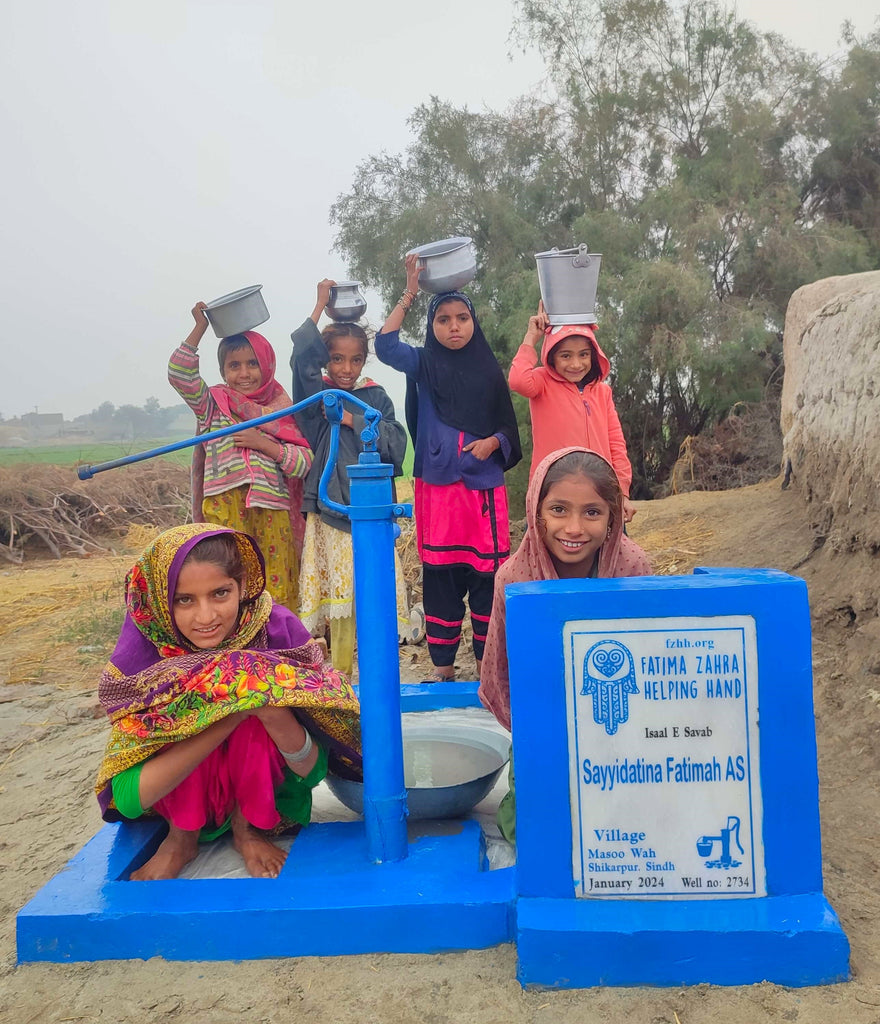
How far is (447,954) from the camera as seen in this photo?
1.93 metres

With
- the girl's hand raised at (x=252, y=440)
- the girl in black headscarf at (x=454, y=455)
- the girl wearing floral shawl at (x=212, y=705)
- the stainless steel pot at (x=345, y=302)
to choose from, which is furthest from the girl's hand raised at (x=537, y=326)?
Result: the girl wearing floral shawl at (x=212, y=705)

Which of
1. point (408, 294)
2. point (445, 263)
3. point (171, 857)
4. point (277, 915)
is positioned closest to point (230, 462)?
point (408, 294)

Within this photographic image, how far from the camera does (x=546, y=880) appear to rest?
73.6 inches

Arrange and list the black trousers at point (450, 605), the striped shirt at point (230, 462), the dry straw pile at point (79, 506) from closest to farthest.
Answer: the striped shirt at point (230, 462) < the black trousers at point (450, 605) < the dry straw pile at point (79, 506)

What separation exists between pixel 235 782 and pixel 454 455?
5.97 feet

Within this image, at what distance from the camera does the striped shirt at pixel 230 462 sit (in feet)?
11.9

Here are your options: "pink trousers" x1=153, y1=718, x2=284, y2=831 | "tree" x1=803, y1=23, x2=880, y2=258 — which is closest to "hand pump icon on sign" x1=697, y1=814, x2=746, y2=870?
"pink trousers" x1=153, y1=718, x2=284, y2=831

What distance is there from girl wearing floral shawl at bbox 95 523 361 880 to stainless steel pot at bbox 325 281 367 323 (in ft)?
6.02

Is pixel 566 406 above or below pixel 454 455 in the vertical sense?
above

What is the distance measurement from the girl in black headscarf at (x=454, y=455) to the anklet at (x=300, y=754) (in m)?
1.55

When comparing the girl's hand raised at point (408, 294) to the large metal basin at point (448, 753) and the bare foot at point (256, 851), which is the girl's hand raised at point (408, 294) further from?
the bare foot at point (256, 851)

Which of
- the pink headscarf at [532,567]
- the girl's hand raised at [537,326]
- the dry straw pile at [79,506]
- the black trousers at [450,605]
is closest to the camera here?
the pink headscarf at [532,567]

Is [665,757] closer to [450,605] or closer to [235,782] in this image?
[235,782]

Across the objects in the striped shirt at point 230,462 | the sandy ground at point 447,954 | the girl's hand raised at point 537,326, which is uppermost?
the girl's hand raised at point 537,326
